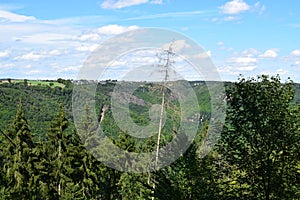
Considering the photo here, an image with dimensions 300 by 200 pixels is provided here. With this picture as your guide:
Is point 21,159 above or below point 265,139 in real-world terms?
below

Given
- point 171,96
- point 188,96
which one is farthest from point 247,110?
point 171,96

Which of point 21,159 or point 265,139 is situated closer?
point 265,139

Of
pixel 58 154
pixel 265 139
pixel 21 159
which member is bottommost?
pixel 21 159

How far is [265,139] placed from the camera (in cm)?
1163

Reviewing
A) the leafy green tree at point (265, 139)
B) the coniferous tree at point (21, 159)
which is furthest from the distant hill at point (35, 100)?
the leafy green tree at point (265, 139)

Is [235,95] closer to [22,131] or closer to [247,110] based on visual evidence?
[247,110]

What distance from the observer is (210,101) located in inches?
524

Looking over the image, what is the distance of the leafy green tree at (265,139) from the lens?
11.5m

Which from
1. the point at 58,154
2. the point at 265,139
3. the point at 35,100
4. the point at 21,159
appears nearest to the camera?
the point at 265,139

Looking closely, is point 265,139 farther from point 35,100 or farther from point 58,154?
point 35,100

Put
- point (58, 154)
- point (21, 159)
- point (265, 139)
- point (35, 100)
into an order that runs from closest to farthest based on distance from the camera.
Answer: point (265, 139), point (21, 159), point (58, 154), point (35, 100)

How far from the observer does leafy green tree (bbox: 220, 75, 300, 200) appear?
37.9 ft

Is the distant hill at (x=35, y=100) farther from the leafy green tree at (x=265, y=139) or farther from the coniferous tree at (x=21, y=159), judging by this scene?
the leafy green tree at (x=265, y=139)

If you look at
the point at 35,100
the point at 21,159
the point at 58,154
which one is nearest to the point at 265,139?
the point at 58,154
